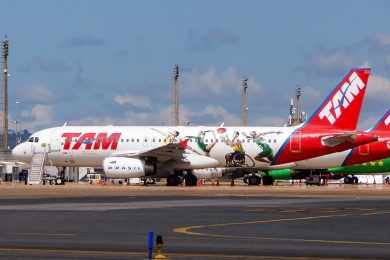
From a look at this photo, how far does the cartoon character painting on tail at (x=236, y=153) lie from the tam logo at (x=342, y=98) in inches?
264

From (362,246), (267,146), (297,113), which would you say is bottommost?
(362,246)

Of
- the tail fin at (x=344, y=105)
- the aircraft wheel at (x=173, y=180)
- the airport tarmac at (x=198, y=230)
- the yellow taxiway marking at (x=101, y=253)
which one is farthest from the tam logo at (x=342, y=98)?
the yellow taxiway marking at (x=101, y=253)

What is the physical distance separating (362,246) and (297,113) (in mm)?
141980

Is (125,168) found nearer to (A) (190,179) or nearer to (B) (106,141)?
(B) (106,141)

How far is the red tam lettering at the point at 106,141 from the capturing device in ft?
265

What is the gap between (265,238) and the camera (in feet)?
88.9

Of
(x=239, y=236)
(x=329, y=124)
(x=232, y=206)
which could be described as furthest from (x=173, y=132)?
(x=239, y=236)

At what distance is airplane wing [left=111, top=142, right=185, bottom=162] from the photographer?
77.7 meters

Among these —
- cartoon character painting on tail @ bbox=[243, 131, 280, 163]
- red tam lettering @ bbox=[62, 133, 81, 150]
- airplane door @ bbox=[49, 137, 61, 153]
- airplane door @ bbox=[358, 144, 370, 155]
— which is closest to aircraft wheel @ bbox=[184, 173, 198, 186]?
cartoon character painting on tail @ bbox=[243, 131, 280, 163]

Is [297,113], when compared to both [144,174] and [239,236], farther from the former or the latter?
[239,236]

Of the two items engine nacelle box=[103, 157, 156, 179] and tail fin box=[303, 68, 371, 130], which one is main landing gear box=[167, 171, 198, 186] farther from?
tail fin box=[303, 68, 371, 130]

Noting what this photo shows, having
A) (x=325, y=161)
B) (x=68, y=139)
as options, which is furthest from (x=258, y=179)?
(x=68, y=139)

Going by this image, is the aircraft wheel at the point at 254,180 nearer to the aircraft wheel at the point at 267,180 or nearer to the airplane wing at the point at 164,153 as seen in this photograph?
the aircraft wheel at the point at 267,180

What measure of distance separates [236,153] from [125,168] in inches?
354
